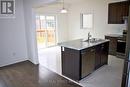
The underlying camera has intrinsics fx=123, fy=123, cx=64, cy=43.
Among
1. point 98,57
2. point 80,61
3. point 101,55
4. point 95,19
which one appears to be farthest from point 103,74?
point 95,19

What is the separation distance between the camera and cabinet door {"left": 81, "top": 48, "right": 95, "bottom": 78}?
3375mm

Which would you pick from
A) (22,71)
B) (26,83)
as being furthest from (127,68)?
(22,71)

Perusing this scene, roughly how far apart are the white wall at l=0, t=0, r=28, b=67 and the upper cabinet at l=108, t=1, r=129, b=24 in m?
3.80

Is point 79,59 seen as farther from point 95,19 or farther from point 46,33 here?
point 46,33

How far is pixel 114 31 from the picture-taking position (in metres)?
5.94

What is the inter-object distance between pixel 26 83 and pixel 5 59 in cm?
180

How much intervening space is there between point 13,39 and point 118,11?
444 cm

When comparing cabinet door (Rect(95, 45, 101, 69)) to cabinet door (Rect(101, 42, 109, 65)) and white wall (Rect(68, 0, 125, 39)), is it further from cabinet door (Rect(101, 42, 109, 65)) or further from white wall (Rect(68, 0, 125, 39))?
white wall (Rect(68, 0, 125, 39))

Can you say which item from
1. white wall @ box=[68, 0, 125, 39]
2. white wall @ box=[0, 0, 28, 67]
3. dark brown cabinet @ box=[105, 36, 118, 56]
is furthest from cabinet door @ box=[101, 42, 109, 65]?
white wall @ box=[0, 0, 28, 67]

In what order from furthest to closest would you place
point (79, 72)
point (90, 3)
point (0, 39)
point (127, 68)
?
point (90, 3) → point (0, 39) → point (79, 72) → point (127, 68)

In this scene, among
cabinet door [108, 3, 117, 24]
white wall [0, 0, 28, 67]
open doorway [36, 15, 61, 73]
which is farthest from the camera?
open doorway [36, 15, 61, 73]

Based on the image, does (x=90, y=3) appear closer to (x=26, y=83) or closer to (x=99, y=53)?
(x=99, y=53)

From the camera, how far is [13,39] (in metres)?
4.72

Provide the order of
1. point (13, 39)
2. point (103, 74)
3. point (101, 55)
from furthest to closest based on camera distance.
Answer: point (13, 39) → point (101, 55) → point (103, 74)
